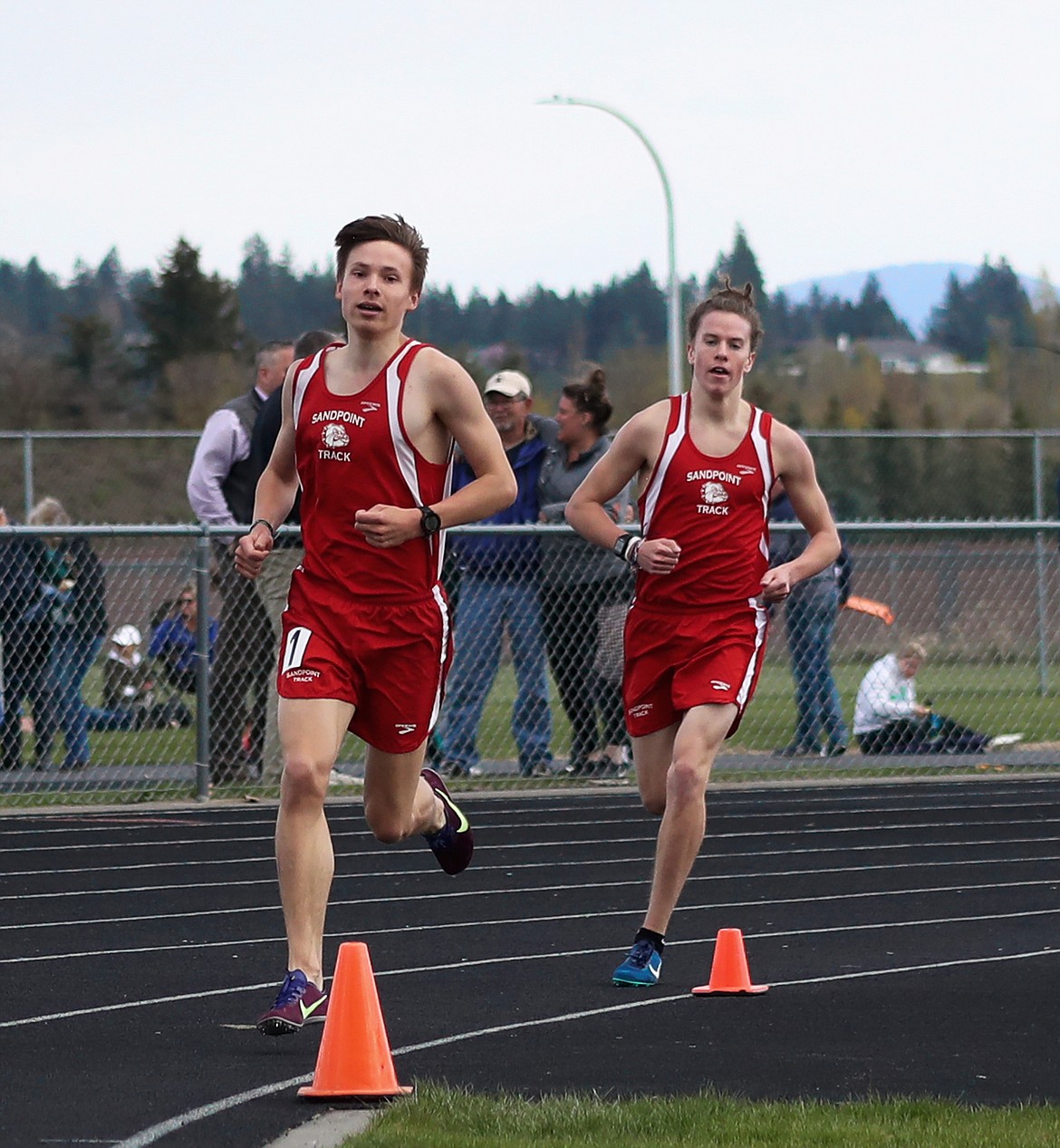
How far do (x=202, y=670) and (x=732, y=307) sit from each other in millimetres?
5770

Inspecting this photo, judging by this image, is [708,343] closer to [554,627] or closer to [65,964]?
[65,964]

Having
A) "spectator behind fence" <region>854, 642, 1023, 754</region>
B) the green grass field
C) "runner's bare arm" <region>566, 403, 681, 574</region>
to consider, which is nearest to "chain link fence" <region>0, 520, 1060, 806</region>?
"spectator behind fence" <region>854, 642, 1023, 754</region>

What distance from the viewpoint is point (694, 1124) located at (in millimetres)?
4746

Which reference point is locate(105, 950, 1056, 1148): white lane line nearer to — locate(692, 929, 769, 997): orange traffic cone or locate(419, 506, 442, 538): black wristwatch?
locate(692, 929, 769, 997): orange traffic cone

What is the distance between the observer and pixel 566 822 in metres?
11.3

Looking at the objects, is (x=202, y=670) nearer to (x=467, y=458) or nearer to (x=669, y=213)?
(x=467, y=458)

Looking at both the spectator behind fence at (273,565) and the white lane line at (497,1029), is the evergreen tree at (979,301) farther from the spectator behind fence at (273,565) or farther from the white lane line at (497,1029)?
the white lane line at (497,1029)

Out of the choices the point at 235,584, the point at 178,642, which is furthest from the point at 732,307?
the point at 178,642

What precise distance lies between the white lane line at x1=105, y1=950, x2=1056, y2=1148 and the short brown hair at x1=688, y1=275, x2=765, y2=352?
2.14 metres

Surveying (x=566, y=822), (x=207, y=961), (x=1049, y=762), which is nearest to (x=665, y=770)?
(x=207, y=961)

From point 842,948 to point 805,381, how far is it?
70013 millimetres

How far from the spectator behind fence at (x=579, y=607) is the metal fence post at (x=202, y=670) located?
220 cm

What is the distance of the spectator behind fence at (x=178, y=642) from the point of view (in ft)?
44.9

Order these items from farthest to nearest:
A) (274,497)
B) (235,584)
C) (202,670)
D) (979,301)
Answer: (979,301) → (235,584) → (202,670) → (274,497)
